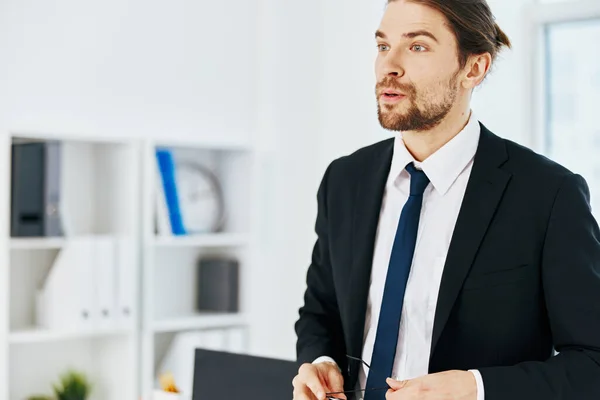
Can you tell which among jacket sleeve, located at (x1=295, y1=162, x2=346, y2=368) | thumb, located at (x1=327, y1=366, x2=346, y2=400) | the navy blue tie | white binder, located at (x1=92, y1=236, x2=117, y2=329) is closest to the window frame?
white binder, located at (x1=92, y1=236, x2=117, y2=329)

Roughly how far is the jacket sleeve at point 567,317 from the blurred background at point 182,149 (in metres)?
2.23

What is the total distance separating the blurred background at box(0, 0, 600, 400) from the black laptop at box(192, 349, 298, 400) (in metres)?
1.58

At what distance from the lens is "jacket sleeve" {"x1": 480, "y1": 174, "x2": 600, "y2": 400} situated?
1.43m

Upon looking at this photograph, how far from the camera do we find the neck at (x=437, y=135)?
1.65 m

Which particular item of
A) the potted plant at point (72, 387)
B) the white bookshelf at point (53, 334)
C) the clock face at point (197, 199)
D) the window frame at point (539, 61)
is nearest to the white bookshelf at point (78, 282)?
the white bookshelf at point (53, 334)

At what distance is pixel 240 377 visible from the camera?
1.81 meters

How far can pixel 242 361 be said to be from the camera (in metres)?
1.81

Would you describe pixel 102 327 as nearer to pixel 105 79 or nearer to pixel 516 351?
pixel 105 79

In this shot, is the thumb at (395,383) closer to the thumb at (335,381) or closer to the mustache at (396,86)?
the thumb at (335,381)

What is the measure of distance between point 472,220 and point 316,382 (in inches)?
16.2

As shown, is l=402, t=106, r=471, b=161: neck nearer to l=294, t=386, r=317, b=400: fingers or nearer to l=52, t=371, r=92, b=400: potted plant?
l=294, t=386, r=317, b=400: fingers

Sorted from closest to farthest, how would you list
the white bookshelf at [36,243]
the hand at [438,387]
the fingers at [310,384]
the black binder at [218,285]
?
1. the hand at [438,387]
2. the fingers at [310,384]
3. the white bookshelf at [36,243]
4. the black binder at [218,285]

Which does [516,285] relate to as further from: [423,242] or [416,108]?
[416,108]

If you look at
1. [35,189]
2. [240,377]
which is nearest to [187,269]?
[35,189]
